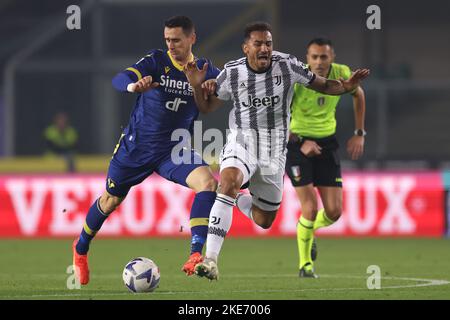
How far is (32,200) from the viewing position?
59.7ft

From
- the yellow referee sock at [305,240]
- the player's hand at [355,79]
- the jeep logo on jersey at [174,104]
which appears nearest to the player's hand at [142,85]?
the jeep logo on jersey at [174,104]

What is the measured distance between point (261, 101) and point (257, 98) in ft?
0.14

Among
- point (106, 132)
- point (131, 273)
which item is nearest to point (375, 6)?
point (106, 132)

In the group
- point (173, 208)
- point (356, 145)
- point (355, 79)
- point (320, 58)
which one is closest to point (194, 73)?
point (355, 79)

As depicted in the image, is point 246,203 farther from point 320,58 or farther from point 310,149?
point 320,58

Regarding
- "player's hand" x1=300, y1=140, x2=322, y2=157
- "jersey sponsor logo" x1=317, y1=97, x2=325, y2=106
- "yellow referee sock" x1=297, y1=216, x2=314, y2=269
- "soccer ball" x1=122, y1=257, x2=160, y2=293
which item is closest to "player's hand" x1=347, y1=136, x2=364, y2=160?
A: "player's hand" x1=300, y1=140, x2=322, y2=157

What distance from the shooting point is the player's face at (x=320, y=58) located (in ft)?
40.4

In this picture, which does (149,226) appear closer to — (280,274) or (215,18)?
(280,274)

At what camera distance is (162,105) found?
35.3 feet

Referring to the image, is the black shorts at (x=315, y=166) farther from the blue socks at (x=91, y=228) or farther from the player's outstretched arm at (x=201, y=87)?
the blue socks at (x=91, y=228)

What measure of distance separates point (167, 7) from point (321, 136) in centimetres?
1288

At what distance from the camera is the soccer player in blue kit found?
10.5m
